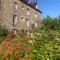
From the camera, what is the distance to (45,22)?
1654 inches

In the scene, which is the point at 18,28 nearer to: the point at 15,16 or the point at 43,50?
the point at 15,16

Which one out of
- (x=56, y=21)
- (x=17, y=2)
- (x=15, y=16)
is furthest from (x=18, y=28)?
(x=56, y=21)

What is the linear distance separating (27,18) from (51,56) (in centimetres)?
3586

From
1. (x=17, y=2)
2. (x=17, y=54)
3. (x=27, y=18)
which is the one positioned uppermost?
(x=17, y=2)

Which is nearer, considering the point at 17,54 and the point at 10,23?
the point at 17,54

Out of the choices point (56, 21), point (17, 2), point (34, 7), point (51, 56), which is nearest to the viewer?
point (51, 56)

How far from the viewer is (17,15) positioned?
124 ft

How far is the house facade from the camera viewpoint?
111ft

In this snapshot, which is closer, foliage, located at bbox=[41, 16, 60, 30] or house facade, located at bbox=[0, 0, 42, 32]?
house facade, located at bbox=[0, 0, 42, 32]

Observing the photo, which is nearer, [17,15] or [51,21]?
[17,15]

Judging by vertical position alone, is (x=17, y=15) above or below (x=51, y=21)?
above

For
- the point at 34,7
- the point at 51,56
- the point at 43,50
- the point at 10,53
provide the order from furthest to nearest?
the point at 34,7 < the point at 10,53 < the point at 43,50 < the point at 51,56

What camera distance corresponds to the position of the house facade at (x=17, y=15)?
33.8 meters

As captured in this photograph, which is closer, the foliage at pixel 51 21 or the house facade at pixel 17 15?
the house facade at pixel 17 15
